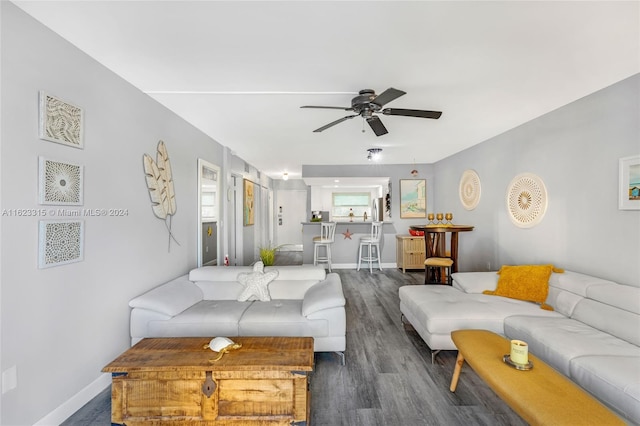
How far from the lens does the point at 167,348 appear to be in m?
1.84

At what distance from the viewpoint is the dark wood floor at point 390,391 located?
1.79 meters

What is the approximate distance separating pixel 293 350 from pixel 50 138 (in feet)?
6.55

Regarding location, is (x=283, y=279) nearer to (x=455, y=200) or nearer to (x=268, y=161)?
(x=268, y=161)

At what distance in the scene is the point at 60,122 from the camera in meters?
1.77

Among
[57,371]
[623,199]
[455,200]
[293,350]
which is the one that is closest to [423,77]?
[623,199]

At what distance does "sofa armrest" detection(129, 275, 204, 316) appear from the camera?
233cm

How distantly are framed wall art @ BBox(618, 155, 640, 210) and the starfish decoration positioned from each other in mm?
3202

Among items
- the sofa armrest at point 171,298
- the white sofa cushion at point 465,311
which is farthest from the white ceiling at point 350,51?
the white sofa cushion at point 465,311

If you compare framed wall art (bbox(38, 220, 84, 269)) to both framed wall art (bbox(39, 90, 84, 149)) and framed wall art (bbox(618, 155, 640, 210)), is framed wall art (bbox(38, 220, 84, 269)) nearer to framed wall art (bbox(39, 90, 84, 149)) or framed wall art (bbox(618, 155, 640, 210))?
framed wall art (bbox(39, 90, 84, 149))

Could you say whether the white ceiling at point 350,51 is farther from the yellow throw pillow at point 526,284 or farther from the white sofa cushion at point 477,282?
the white sofa cushion at point 477,282

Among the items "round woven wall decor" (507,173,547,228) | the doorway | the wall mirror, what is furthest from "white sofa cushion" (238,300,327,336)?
the doorway

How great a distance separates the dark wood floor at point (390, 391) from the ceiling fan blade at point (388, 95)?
7.17 ft

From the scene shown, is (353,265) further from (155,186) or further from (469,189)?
(155,186)

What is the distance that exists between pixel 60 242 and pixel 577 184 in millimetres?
4394
